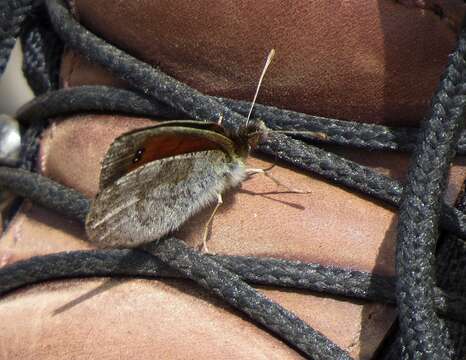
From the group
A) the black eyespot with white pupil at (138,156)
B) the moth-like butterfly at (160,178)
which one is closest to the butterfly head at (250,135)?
the moth-like butterfly at (160,178)

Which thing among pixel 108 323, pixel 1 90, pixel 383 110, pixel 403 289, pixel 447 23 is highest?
pixel 447 23

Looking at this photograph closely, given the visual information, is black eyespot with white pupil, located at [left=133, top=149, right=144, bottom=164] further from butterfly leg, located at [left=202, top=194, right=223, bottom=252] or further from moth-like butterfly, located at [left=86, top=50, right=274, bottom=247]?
butterfly leg, located at [left=202, top=194, right=223, bottom=252]

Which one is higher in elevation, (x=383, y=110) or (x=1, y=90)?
(x=383, y=110)

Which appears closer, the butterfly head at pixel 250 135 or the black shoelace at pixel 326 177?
the black shoelace at pixel 326 177

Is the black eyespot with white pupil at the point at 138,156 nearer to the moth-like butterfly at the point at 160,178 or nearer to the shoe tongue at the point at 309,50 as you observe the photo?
the moth-like butterfly at the point at 160,178

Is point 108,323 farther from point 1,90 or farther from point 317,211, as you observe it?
point 1,90

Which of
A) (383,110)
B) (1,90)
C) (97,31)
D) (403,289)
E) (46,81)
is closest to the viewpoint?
(403,289)

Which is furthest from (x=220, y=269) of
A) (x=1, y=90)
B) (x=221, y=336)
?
(x=1, y=90)

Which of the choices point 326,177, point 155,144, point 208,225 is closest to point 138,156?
point 155,144
